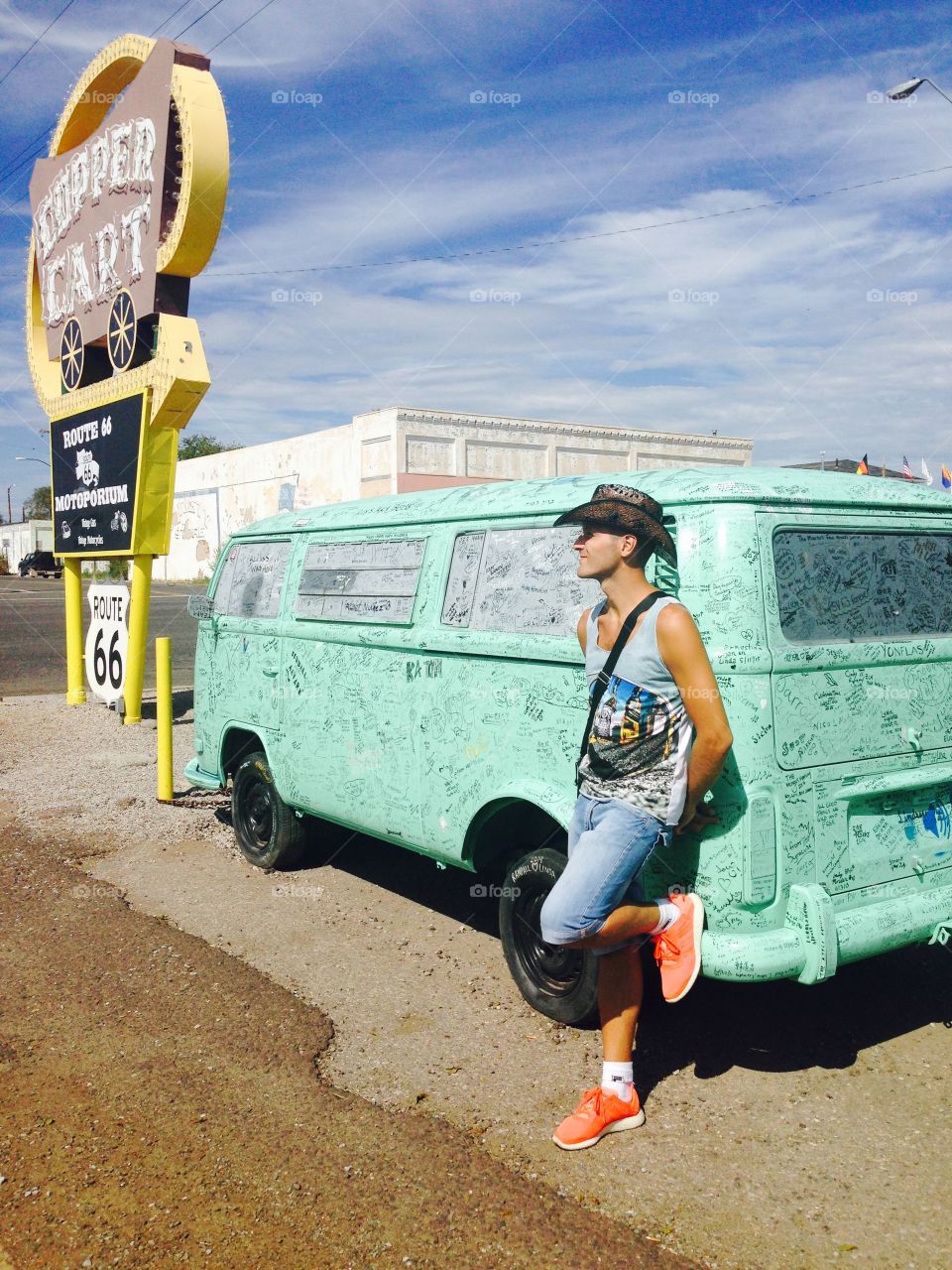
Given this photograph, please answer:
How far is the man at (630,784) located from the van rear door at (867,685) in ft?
1.11

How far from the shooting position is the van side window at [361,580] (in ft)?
15.7

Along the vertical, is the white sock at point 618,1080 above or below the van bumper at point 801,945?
below

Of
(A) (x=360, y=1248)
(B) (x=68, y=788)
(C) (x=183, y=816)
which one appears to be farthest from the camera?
(B) (x=68, y=788)

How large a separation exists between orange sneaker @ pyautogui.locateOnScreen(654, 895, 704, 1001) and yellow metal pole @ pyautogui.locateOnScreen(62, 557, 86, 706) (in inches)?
420

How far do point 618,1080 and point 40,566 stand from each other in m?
68.1

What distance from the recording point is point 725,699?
3.30m

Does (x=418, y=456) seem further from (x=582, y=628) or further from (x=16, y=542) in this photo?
(x=16, y=542)

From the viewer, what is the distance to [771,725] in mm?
3270

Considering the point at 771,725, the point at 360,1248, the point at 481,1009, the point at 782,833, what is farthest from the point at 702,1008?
the point at 360,1248

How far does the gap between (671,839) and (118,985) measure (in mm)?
2619

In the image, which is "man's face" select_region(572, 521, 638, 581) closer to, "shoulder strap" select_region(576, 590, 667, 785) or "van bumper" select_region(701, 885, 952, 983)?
"shoulder strap" select_region(576, 590, 667, 785)

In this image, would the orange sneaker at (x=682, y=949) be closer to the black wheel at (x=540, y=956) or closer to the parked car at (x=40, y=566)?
the black wheel at (x=540, y=956)

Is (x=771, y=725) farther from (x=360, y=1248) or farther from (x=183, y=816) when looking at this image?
(x=183, y=816)

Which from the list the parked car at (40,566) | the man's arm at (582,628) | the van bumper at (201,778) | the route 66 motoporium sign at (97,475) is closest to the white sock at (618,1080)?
the man's arm at (582,628)
